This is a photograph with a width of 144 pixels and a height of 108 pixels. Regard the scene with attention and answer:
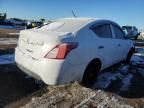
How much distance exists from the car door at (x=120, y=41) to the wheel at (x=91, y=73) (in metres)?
1.21

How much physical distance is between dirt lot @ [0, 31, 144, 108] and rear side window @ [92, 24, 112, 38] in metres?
1.21

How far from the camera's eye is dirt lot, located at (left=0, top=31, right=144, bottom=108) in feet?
14.9

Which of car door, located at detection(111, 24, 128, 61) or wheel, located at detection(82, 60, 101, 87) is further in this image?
car door, located at detection(111, 24, 128, 61)

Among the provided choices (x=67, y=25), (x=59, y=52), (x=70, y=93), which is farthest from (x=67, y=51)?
(x=67, y=25)

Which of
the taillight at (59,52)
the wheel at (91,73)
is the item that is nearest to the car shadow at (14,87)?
the taillight at (59,52)

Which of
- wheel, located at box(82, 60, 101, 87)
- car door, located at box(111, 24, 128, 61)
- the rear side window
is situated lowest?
wheel, located at box(82, 60, 101, 87)

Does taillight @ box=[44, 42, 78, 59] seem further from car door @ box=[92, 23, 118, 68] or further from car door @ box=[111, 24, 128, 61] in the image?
car door @ box=[111, 24, 128, 61]

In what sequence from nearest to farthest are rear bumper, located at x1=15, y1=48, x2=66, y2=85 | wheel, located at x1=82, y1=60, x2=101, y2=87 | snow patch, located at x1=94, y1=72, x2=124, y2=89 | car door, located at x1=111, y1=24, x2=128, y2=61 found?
rear bumper, located at x1=15, y1=48, x2=66, y2=85 → wheel, located at x1=82, y1=60, x2=101, y2=87 → snow patch, located at x1=94, y1=72, x2=124, y2=89 → car door, located at x1=111, y1=24, x2=128, y2=61

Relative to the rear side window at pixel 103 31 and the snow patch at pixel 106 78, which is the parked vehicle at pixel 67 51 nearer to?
the rear side window at pixel 103 31

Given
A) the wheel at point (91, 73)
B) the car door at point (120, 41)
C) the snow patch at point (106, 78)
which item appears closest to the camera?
the wheel at point (91, 73)

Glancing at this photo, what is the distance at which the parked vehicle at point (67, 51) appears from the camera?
452 cm

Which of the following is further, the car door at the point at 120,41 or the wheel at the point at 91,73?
the car door at the point at 120,41

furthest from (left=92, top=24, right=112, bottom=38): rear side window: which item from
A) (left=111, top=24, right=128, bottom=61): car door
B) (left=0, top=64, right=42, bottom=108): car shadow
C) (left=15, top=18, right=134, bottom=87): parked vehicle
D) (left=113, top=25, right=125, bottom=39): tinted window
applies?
(left=0, top=64, right=42, bottom=108): car shadow

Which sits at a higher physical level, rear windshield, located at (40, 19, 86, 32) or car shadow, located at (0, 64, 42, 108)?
rear windshield, located at (40, 19, 86, 32)
